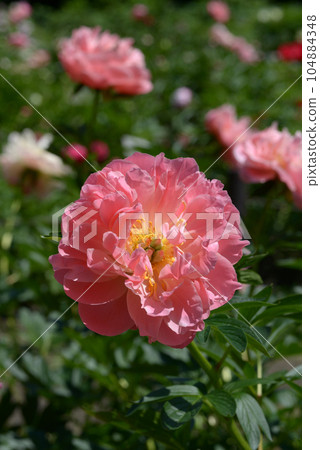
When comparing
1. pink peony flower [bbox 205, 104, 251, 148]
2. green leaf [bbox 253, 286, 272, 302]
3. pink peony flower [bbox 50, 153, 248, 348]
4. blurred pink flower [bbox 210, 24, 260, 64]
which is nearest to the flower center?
pink peony flower [bbox 50, 153, 248, 348]

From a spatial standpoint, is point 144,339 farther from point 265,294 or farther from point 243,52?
point 243,52

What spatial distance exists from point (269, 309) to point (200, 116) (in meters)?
2.37

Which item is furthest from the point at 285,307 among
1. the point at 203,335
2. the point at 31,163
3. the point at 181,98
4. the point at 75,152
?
the point at 181,98

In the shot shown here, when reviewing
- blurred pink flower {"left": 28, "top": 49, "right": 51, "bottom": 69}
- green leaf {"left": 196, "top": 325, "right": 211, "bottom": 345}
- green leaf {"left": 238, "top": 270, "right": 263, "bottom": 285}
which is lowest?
blurred pink flower {"left": 28, "top": 49, "right": 51, "bottom": 69}

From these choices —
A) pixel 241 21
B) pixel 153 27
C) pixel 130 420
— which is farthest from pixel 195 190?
pixel 241 21

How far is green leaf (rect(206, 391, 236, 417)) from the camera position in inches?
21.9

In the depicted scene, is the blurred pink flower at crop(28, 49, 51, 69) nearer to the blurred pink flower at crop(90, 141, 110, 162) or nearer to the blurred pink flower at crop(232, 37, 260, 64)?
the blurred pink flower at crop(232, 37, 260, 64)

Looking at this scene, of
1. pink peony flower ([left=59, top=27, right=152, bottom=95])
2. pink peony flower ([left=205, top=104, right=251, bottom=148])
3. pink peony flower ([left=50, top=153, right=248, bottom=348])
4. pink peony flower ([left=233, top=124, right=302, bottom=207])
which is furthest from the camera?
pink peony flower ([left=205, top=104, right=251, bottom=148])

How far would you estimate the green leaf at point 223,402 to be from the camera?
1.82ft

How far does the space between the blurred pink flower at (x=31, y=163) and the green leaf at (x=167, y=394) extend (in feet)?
2.70

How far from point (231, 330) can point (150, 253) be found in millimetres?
113

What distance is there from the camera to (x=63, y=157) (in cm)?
121

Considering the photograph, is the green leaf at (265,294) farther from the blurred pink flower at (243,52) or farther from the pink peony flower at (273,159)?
the blurred pink flower at (243,52)
